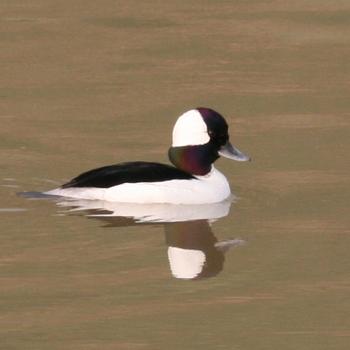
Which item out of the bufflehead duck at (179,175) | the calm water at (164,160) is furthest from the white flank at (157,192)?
the calm water at (164,160)

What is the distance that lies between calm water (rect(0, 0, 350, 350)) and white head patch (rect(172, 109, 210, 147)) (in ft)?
1.80

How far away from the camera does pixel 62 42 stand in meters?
21.0

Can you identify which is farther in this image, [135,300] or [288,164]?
[288,164]

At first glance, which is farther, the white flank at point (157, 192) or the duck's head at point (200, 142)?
the duck's head at point (200, 142)

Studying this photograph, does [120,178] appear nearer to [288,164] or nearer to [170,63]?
[288,164]

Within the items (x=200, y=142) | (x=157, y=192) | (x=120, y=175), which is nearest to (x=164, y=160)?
(x=200, y=142)

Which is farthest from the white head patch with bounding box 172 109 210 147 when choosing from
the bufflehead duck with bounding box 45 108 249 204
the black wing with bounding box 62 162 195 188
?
the black wing with bounding box 62 162 195 188

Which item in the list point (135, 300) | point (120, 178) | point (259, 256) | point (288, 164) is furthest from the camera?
point (288, 164)

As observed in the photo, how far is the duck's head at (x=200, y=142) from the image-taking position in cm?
1486

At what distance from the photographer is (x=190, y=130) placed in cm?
1489

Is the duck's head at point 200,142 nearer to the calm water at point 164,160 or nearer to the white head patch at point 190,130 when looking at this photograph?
the white head patch at point 190,130

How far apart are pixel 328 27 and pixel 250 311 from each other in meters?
11.0

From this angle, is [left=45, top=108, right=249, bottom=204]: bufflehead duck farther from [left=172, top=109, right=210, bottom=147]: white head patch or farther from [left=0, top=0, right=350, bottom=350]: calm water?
[left=0, top=0, right=350, bottom=350]: calm water

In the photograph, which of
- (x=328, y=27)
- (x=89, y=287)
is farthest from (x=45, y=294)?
(x=328, y=27)
